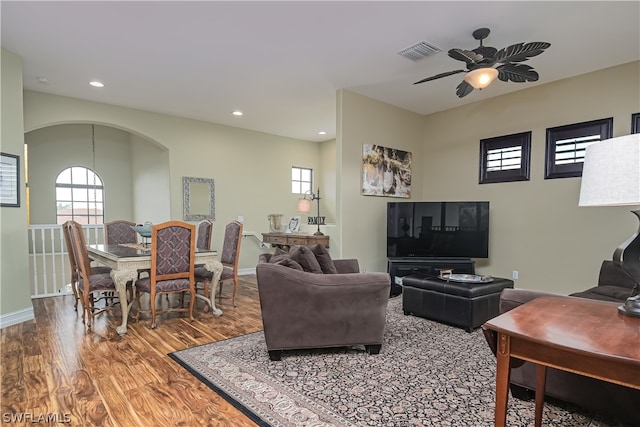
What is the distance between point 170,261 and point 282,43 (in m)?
2.51

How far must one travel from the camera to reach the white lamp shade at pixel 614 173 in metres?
1.25

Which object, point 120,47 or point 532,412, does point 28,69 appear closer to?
point 120,47

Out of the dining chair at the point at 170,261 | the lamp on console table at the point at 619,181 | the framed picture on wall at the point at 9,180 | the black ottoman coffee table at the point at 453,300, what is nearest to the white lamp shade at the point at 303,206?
the black ottoman coffee table at the point at 453,300

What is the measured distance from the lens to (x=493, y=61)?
310 centimetres

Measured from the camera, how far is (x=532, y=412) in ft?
6.43

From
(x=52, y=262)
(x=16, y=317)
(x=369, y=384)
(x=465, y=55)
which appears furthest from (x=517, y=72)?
(x=52, y=262)

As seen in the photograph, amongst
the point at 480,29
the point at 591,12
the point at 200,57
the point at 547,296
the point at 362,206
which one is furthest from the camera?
the point at 362,206

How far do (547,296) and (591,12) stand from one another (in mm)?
2734

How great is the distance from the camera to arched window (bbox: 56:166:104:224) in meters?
7.66

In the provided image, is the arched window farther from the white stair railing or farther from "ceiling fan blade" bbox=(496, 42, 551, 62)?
"ceiling fan blade" bbox=(496, 42, 551, 62)

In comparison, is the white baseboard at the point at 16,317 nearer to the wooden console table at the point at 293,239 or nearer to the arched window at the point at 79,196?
the wooden console table at the point at 293,239

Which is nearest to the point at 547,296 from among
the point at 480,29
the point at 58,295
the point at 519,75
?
the point at 519,75

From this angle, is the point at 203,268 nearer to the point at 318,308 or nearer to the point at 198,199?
the point at 318,308

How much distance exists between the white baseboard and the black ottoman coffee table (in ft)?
13.8
